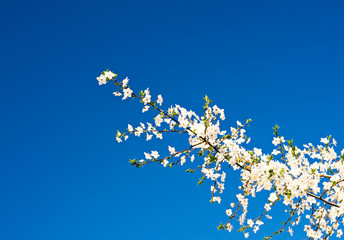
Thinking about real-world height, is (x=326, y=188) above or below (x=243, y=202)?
below

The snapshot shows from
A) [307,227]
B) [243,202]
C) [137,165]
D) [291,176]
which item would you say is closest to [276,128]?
[291,176]

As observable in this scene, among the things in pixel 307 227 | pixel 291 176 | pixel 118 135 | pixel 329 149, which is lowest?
pixel 307 227

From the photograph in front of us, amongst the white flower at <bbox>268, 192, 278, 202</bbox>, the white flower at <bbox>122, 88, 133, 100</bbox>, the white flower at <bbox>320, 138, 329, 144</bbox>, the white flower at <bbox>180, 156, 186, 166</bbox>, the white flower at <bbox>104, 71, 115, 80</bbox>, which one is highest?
the white flower at <bbox>104, 71, 115, 80</bbox>

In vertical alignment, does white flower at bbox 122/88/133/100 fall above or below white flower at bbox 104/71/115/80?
below

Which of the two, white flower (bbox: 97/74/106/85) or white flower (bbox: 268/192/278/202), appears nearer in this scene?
white flower (bbox: 268/192/278/202)

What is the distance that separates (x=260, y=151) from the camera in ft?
17.5

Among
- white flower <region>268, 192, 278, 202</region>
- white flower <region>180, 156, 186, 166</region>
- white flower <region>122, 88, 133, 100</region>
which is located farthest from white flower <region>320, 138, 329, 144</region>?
white flower <region>122, 88, 133, 100</region>

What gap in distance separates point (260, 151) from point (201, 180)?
1.33m

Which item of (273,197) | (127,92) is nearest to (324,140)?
(273,197)

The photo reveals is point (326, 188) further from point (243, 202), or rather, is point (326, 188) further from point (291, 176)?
point (243, 202)

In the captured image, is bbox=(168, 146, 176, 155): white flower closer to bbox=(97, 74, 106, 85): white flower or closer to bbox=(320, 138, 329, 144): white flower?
bbox=(97, 74, 106, 85): white flower

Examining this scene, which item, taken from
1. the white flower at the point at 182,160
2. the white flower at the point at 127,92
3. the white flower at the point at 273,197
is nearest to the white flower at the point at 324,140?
the white flower at the point at 273,197

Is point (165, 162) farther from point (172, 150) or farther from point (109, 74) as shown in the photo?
point (109, 74)

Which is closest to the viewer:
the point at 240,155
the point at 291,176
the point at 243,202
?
the point at 291,176
